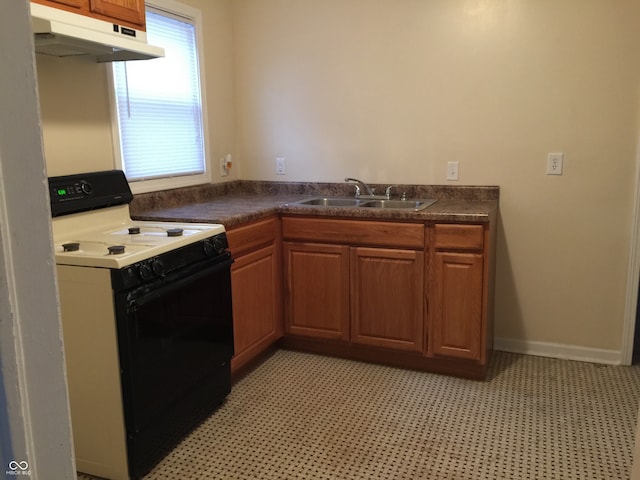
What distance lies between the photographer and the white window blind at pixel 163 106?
2.80 meters

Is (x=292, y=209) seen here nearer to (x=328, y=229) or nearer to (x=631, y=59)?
(x=328, y=229)

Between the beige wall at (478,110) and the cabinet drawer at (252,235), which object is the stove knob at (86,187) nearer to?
the beige wall at (478,110)

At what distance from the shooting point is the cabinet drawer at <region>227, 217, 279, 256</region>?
8.71ft

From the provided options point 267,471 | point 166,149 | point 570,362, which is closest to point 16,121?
point 267,471

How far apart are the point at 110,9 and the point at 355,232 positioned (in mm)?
1576

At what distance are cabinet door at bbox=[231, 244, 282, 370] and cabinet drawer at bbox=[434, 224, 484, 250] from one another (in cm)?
94

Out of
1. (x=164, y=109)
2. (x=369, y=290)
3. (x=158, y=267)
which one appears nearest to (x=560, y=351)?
(x=369, y=290)

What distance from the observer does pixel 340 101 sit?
340cm

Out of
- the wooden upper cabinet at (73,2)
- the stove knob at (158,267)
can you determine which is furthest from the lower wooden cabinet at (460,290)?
the wooden upper cabinet at (73,2)

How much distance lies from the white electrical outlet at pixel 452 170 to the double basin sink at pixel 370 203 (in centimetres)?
18

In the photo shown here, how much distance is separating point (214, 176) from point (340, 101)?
963 mm

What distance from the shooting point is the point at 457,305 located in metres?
2.77

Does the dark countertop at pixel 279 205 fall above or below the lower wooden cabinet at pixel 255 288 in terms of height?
above

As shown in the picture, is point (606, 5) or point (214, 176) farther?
point (214, 176)
